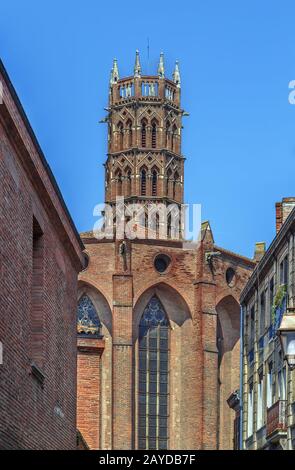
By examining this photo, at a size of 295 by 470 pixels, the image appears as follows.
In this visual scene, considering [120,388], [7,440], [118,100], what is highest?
[118,100]

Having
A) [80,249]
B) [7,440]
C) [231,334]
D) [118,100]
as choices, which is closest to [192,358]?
[231,334]

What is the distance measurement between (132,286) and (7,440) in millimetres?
53462

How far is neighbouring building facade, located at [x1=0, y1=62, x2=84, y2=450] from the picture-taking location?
51.3ft

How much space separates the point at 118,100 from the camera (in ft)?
281

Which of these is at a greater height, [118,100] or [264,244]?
[118,100]

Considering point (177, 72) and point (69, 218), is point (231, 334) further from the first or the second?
point (69, 218)

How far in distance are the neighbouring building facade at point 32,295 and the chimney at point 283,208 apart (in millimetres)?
17004

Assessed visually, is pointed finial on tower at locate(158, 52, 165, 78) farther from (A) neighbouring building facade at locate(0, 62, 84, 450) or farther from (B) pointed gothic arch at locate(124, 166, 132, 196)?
(A) neighbouring building facade at locate(0, 62, 84, 450)

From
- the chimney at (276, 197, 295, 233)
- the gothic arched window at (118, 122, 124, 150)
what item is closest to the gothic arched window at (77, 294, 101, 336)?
the gothic arched window at (118, 122, 124, 150)

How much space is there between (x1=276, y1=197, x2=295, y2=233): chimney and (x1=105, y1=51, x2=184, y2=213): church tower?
4104cm

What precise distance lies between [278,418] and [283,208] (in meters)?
8.17

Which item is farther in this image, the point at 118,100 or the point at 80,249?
the point at 118,100

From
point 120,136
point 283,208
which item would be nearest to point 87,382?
point 283,208

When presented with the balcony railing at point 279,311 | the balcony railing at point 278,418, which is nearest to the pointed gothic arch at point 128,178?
the balcony railing at point 279,311
